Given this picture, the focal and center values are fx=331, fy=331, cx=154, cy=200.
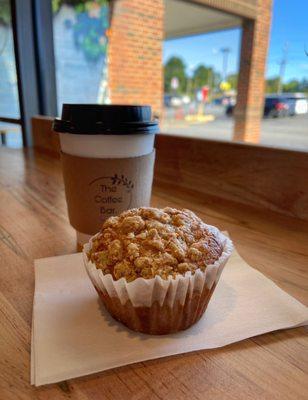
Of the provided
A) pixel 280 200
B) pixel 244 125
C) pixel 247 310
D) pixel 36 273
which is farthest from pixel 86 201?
pixel 244 125

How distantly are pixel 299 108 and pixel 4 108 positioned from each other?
2.42 meters

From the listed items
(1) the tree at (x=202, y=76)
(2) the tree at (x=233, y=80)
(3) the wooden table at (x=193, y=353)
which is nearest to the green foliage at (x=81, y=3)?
(1) the tree at (x=202, y=76)

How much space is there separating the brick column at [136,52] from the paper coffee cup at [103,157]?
2.40 metres

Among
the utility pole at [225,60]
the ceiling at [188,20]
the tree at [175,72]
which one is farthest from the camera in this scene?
the tree at [175,72]

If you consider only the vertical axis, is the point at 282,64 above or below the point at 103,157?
above

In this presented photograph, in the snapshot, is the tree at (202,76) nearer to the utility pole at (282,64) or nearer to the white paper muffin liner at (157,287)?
the utility pole at (282,64)

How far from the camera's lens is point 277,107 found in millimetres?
1130

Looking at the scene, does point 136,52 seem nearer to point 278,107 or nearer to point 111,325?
point 278,107

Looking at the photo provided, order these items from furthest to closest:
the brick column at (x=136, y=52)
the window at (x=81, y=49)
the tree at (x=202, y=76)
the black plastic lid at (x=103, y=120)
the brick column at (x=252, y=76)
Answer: the brick column at (x=136, y=52), the window at (x=81, y=49), the tree at (x=202, y=76), the brick column at (x=252, y=76), the black plastic lid at (x=103, y=120)

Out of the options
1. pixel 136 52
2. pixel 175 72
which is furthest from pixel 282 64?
pixel 175 72

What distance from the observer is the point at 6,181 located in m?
1.21

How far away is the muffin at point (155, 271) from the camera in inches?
15.3

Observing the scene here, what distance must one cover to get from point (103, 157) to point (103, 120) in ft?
0.19

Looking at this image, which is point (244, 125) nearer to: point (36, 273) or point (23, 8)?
point (36, 273)
